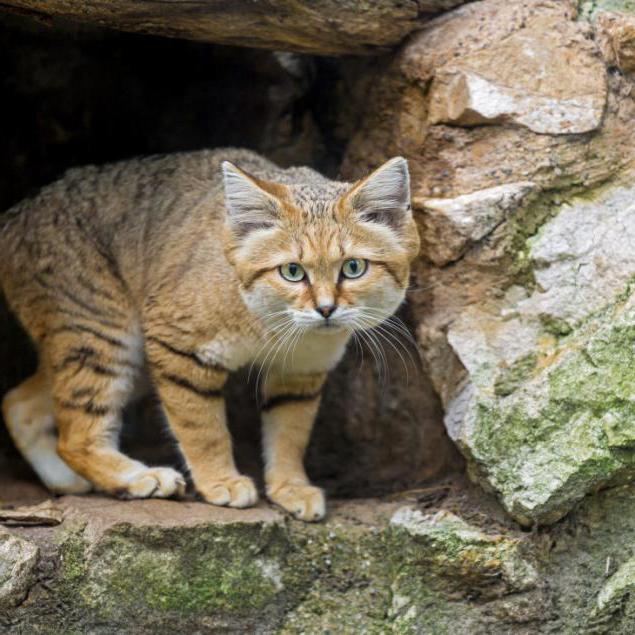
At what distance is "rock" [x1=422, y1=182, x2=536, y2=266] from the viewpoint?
468 cm

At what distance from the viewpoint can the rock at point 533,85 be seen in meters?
4.68

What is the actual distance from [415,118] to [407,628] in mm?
2505

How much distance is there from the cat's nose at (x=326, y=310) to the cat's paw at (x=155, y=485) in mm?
1226

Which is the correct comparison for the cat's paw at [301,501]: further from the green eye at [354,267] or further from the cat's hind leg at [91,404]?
the green eye at [354,267]

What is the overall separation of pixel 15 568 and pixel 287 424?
5.22ft

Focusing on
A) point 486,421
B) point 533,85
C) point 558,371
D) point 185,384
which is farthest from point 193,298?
point 533,85

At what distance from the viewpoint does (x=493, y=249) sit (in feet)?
15.5

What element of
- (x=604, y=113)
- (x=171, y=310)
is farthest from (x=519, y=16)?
(x=171, y=310)

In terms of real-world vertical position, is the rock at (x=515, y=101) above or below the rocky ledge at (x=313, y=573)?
above

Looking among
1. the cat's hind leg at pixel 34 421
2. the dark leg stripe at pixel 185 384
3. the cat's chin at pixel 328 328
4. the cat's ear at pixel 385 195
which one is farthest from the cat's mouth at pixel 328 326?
the cat's hind leg at pixel 34 421

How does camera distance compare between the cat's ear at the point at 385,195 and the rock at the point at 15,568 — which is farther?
the cat's ear at the point at 385,195

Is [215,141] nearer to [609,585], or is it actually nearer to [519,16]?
[519,16]

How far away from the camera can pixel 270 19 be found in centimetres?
473

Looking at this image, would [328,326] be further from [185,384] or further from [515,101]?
[515,101]
